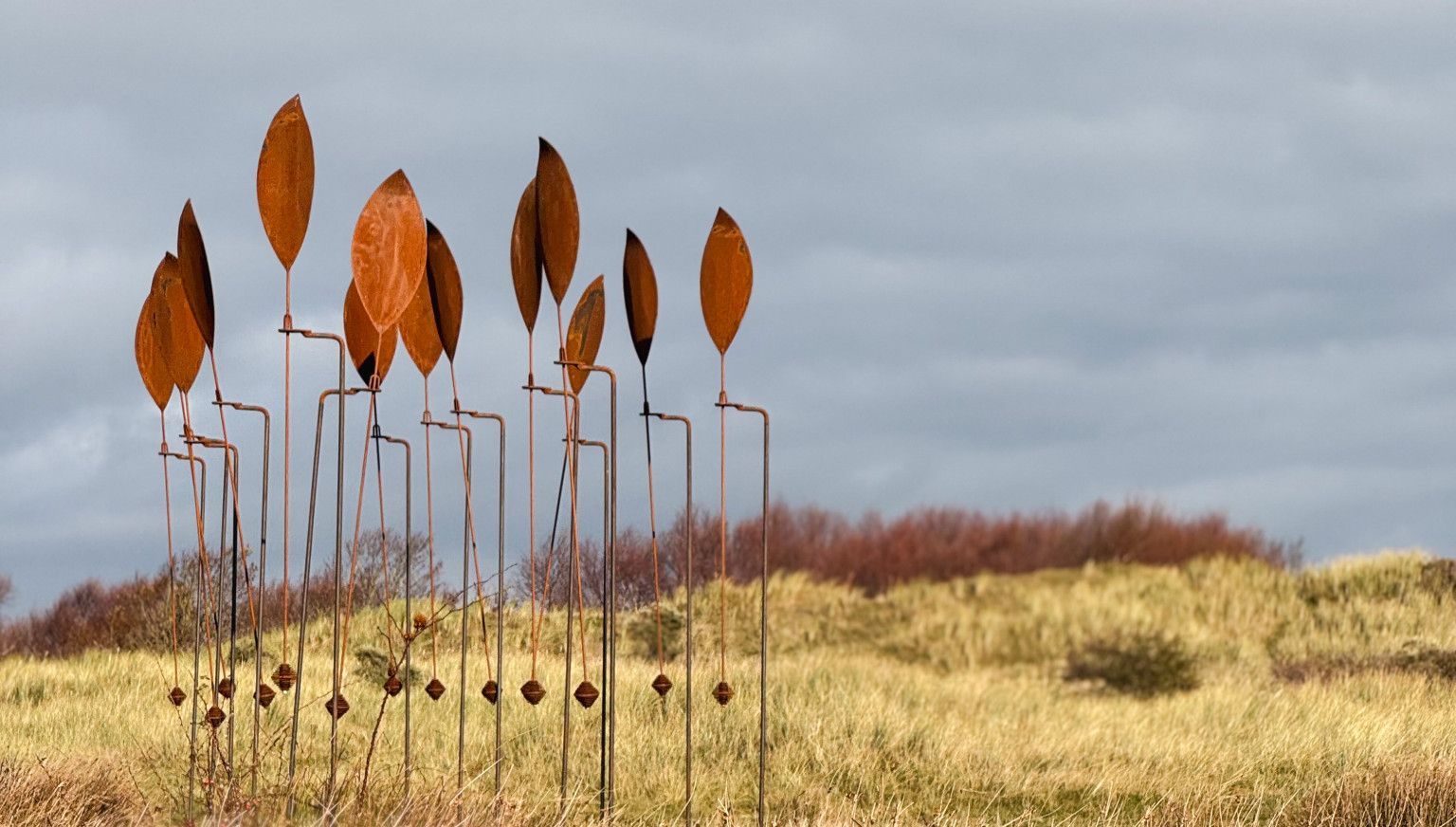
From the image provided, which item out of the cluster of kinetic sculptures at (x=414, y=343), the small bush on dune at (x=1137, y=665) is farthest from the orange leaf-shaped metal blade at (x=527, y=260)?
the small bush on dune at (x=1137, y=665)

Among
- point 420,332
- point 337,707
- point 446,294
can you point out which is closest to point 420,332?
point 420,332

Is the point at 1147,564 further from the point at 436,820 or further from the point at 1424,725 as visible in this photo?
the point at 436,820

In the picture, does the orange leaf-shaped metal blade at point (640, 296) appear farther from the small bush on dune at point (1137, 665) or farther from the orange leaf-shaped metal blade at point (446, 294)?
the small bush on dune at point (1137, 665)

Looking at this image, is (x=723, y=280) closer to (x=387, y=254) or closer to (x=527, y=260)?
(x=527, y=260)

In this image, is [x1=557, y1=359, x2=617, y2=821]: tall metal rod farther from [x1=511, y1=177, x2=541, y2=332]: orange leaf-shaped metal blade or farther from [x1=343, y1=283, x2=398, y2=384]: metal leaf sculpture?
[x1=343, y1=283, x2=398, y2=384]: metal leaf sculpture

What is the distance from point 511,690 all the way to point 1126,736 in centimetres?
382

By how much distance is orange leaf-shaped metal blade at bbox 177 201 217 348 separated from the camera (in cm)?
502

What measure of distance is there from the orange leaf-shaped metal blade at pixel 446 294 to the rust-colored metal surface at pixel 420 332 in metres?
0.11

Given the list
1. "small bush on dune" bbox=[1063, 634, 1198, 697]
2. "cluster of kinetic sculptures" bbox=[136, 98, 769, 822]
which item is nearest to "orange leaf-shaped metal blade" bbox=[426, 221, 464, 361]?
"cluster of kinetic sculptures" bbox=[136, 98, 769, 822]

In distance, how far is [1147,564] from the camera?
16.5 m

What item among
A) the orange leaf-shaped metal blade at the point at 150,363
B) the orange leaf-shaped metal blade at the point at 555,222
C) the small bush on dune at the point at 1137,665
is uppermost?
the orange leaf-shaped metal blade at the point at 555,222

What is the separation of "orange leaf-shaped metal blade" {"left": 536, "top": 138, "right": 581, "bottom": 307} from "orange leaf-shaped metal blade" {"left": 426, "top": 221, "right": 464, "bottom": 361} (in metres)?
0.47

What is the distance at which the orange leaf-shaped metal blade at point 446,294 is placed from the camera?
5273 millimetres

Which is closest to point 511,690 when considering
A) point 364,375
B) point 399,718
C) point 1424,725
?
point 399,718
